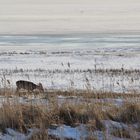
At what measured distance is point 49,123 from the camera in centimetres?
672

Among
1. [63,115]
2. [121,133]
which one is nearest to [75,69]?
[63,115]

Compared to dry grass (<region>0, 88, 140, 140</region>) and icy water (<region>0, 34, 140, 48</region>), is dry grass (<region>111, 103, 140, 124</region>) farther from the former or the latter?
icy water (<region>0, 34, 140, 48</region>)

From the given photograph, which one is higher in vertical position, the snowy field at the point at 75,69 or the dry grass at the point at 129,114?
the snowy field at the point at 75,69

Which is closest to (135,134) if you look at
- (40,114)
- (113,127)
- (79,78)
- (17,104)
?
(113,127)

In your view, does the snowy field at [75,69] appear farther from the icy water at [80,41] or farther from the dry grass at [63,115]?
the icy water at [80,41]

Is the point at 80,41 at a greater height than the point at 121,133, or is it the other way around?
the point at 80,41

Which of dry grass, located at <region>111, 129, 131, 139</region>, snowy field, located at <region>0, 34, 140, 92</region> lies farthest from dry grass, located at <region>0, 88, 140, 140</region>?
snowy field, located at <region>0, 34, 140, 92</region>

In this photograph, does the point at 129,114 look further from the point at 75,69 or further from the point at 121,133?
the point at 75,69

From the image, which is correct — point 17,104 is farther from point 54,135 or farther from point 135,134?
point 135,134

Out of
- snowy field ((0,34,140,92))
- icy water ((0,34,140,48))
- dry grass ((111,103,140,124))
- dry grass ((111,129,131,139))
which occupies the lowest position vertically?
dry grass ((111,129,131,139))

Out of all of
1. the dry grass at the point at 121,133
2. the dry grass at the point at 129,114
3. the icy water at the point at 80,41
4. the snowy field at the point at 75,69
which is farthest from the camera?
the icy water at the point at 80,41

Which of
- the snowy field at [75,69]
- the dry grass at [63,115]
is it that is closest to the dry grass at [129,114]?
the dry grass at [63,115]

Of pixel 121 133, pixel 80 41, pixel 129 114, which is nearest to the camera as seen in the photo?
pixel 121 133

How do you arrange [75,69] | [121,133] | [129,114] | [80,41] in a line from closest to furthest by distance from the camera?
[121,133], [129,114], [75,69], [80,41]
